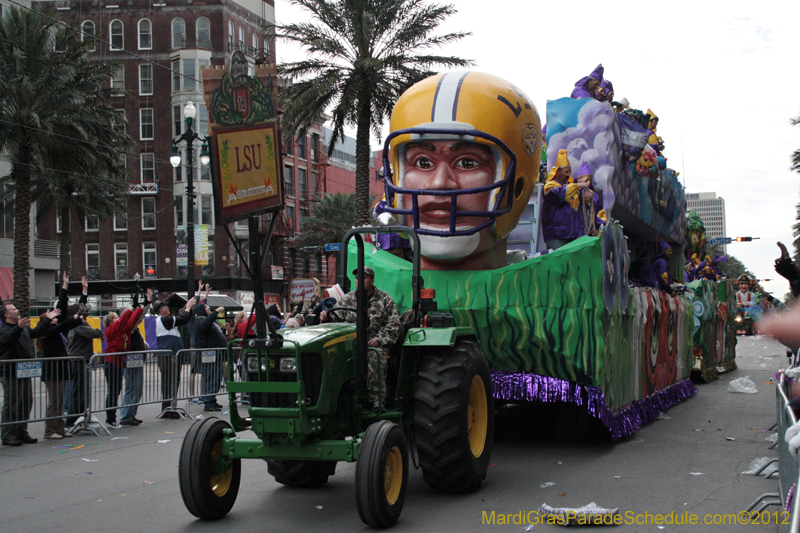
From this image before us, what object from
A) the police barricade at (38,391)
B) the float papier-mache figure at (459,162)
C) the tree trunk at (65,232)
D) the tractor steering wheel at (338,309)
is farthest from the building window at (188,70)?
the tractor steering wheel at (338,309)

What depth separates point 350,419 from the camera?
6.24 meters

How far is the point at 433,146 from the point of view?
844cm

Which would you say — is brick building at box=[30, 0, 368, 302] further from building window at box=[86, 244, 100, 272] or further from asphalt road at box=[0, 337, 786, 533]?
asphalt road at box=[0, 337, 786, 533]

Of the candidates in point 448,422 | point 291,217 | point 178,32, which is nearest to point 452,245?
point 448,422

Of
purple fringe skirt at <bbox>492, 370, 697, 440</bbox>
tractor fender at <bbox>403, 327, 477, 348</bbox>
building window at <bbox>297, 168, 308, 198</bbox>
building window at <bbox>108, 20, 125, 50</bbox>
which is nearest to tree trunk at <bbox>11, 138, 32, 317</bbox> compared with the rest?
purple fringe skirt at <bbox>492, 370, 697, 440</bbox>

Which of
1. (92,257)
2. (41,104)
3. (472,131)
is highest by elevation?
(41,104)

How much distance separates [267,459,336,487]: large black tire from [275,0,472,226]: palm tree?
1407 centimetres

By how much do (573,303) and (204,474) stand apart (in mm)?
4233

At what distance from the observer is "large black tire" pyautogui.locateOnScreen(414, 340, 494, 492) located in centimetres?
634

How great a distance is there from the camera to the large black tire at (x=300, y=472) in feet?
22.6

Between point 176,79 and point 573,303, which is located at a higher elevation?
point 176,79

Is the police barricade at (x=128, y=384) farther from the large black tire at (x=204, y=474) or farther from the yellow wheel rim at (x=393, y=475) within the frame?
the yellow wheel rim at (x=393, y=475)

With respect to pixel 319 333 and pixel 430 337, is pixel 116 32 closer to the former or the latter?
pixel 430 337

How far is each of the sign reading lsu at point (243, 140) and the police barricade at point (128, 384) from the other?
7.29 metres
